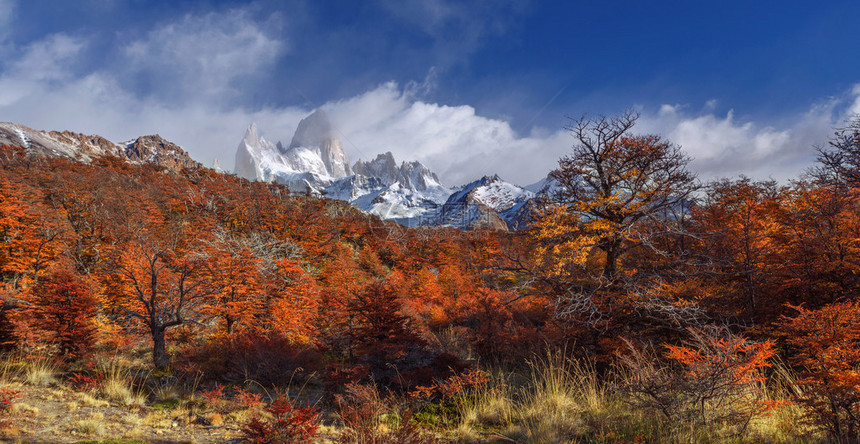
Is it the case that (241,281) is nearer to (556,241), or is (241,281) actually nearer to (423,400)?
(423,400)

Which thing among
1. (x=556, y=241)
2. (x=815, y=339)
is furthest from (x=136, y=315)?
(x=815, y=339)

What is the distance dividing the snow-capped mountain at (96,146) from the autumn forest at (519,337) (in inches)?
1875

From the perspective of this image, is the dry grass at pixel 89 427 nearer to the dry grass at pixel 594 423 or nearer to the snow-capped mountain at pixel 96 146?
the dry grass at pixel 594 423

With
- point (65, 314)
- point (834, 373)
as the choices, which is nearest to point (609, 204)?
point (834, 373)

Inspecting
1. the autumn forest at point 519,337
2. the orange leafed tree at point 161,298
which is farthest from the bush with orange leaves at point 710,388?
the orange leafed tree at point 161,298

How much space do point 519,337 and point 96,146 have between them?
104 metres

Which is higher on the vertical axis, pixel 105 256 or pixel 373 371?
pixel 105 256

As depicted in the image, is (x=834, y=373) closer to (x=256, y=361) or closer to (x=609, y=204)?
(x=609, y=204)

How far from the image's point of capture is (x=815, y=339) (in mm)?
3691

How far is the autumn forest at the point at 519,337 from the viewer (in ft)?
11.7

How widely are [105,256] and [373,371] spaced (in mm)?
16447

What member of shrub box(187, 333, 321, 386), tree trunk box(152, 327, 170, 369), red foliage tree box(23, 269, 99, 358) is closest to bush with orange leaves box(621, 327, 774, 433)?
shrub box(187, 333, 321, 386)

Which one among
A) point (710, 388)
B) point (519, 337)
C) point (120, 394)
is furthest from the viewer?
point (519, 337)

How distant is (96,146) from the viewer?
7512 centimetres
